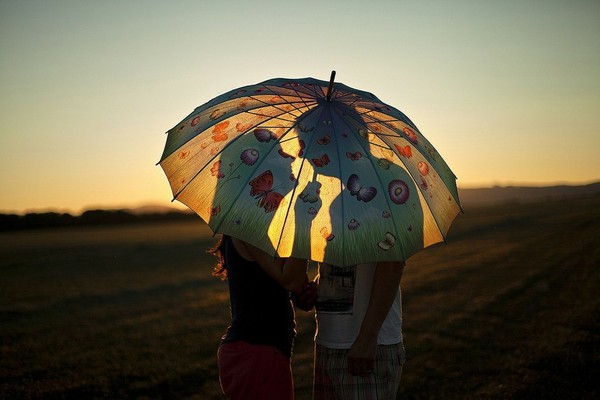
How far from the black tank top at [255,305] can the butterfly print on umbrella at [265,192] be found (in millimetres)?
301

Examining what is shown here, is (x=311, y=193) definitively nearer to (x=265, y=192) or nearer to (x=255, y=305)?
(x=265, y=192)

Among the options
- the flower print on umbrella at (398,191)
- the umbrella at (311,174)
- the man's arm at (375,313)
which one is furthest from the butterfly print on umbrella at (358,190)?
the man's arm at (375,313)

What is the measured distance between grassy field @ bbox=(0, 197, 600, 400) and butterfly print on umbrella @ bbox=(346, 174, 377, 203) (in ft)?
14.9

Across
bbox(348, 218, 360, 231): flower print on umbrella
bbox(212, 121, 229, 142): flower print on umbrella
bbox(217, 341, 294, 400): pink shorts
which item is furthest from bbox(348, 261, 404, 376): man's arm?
bbox(212, 121, 229, 142): flower print on umbrella

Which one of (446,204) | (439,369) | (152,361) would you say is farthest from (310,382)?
(446,204)

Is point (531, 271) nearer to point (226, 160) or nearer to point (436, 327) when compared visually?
point (436, 327)

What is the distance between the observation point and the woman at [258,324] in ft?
9.39

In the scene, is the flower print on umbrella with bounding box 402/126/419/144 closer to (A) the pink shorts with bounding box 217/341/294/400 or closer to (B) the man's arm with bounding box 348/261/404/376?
(B) the man's arm with bounding box 348/261/404/376

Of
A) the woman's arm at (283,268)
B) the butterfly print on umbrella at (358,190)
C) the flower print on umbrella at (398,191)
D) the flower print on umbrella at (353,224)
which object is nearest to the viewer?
the woman's arm at (283,268)

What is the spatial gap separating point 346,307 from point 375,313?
0.20 metres

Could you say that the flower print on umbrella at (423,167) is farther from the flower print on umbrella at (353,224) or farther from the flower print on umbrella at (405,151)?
the flower print on umbrella at (353,224)

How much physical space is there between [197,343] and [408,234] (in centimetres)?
770

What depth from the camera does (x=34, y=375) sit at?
8.13m

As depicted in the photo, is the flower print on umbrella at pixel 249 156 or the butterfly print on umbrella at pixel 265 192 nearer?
the butterfly print on umbrella at pixel 265 192
